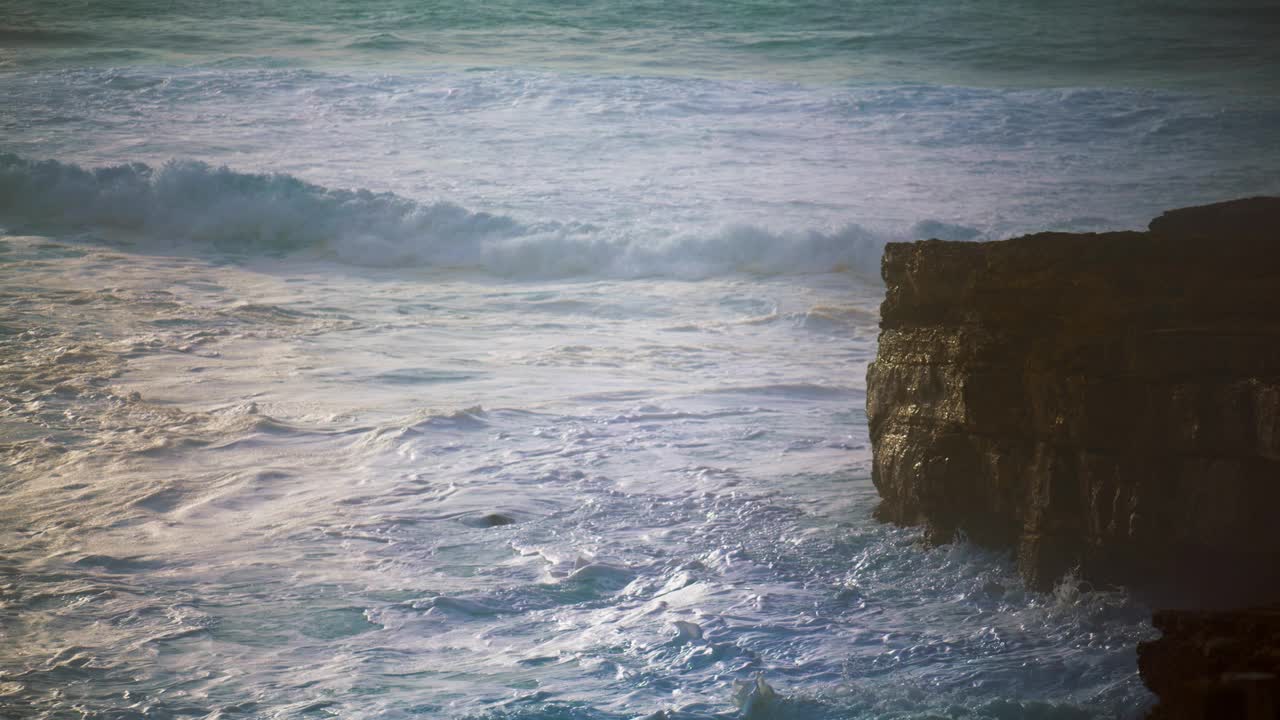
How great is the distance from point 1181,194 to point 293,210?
1018 cm

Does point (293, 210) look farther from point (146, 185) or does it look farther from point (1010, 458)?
point (1010, 458)

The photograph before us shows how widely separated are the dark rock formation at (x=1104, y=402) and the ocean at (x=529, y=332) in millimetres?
200

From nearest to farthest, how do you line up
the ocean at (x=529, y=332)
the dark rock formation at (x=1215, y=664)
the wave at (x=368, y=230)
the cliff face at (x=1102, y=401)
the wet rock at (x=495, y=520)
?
the dark rock formation at (x=1215, y=664)
the cliff face at (x=1102, y=401)
the ocean at (x=529, y=332)
the wet rock at (x=495, y=520)
the wave at (x=368, y=230)

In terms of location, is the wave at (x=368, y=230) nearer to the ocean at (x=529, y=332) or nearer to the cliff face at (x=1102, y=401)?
the ocean at (x=529, y=332)

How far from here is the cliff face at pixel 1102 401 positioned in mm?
3119

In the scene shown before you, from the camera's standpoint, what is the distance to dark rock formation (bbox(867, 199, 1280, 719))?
10.2 feet

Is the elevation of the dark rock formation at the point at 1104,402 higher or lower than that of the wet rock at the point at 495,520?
higher

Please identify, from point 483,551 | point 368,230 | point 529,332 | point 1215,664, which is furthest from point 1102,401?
point 368,230

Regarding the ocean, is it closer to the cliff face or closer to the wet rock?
the wet rock

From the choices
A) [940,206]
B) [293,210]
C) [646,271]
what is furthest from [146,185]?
[940,206]

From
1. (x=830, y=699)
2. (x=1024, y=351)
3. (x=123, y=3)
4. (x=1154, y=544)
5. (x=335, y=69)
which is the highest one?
(x=123, y=3)

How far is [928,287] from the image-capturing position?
4082 mm

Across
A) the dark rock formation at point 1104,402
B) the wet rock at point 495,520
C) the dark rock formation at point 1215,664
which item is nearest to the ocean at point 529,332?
the wet rock at point 495,520

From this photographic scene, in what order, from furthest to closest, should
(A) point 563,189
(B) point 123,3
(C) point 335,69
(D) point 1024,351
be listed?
(B) point 123,3 → (C) point 335,69 → (A) point 563,189 → (D) point 1024,351
